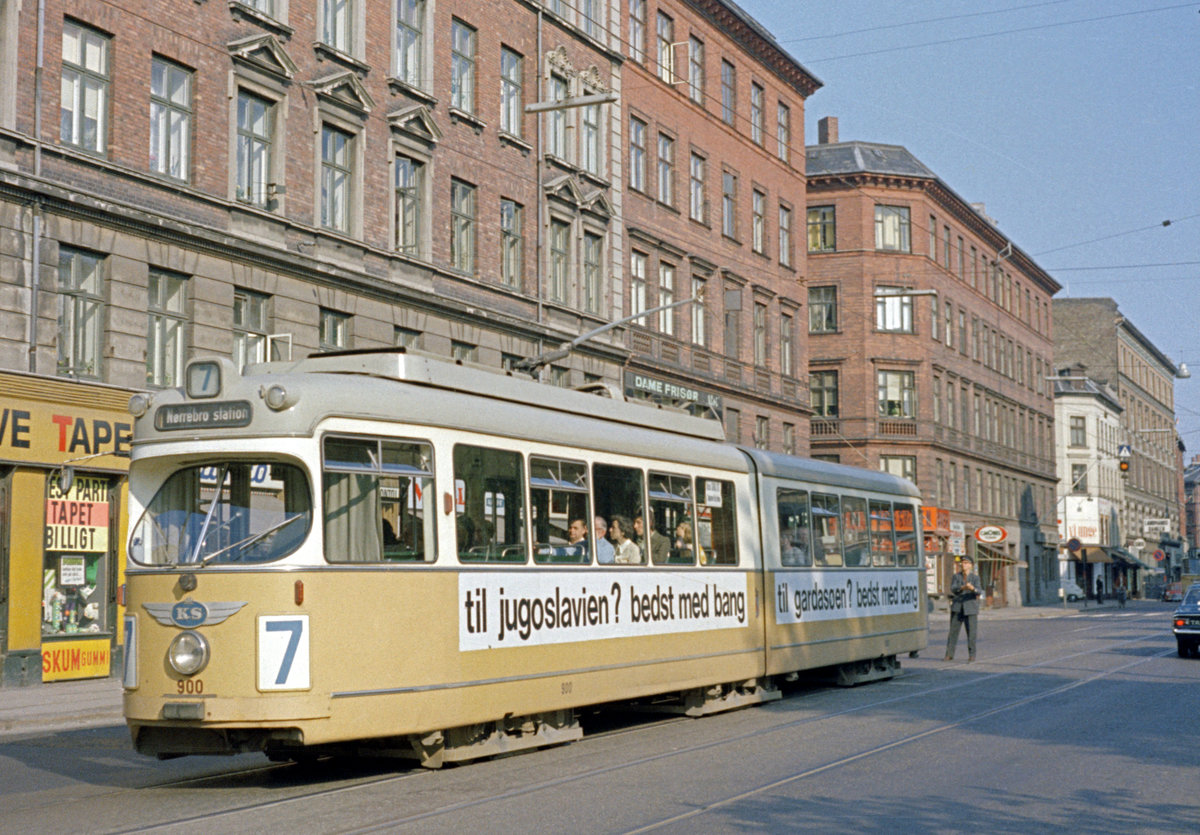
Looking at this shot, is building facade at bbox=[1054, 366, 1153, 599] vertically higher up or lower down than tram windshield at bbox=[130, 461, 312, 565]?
higher up

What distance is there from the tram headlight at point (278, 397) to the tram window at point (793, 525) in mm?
8111

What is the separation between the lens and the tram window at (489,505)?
448 inches

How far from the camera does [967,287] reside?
66.8m

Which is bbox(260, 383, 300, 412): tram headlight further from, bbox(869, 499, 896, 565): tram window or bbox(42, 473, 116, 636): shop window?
bbox(42, 473, 116, 636): shop window

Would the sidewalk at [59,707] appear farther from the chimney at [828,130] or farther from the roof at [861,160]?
the chimney at [828,130]

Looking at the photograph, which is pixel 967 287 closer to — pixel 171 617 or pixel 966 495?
pixel 966 495

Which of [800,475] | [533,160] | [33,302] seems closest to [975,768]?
[800,475]

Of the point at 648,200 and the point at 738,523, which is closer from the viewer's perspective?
the point at 738,523

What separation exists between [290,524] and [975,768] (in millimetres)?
5357

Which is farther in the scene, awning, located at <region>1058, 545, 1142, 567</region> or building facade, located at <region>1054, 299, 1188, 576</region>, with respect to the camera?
building facade, located at <region>1054, 299, 1188, 576</region>

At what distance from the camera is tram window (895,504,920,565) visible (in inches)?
832

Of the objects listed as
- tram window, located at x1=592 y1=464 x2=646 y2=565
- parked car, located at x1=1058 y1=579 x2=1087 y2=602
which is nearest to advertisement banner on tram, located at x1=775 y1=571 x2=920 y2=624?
tram window, located at x1=592 y1=464 x2=646 y2=565

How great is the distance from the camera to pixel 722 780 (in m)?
10.6

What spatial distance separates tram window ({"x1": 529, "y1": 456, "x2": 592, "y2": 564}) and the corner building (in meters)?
3.33
